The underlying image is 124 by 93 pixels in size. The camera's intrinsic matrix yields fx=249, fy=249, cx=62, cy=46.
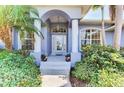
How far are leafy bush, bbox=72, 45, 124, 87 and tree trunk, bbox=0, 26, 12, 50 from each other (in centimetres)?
263

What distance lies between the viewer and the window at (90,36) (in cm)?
1259

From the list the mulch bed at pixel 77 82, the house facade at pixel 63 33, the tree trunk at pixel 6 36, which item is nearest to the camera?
the mulch bed at pixel 77 82

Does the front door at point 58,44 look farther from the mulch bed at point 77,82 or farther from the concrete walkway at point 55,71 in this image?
the mulch bed at point 77,82

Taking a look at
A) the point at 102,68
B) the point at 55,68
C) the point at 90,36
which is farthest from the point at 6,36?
the point at 90,36

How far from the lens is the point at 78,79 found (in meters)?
8.30

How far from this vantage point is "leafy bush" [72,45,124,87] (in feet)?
24.0

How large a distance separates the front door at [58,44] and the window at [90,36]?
1019 mm

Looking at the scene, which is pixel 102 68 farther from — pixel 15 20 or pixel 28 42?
pixel 28 42

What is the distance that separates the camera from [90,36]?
42.2 ft

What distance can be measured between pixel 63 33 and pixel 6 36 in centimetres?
485

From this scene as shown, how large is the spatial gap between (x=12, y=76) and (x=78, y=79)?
2351 millimetres

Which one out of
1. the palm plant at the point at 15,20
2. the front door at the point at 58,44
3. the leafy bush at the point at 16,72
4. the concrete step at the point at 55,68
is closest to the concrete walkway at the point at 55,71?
the concrete step at the point at 55,68
